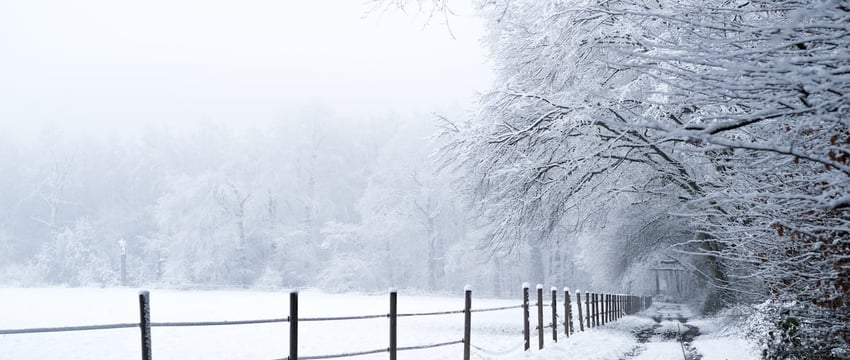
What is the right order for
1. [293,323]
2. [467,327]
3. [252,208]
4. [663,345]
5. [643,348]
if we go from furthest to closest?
[252,208], [663,345], [643,348], [467,327], [293,323]

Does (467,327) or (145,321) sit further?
(467,327)

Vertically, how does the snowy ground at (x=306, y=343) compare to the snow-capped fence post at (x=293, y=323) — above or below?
below

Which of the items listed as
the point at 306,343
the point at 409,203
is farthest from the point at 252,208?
the point at 306,343

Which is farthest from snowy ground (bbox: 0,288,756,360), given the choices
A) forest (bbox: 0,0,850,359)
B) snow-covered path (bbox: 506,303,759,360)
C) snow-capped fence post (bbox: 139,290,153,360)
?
snow-capped fence post (bbox: 139,290,153,360)

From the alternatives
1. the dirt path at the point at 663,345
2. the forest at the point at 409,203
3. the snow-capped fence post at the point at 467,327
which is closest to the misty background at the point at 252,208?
the forest at the point at 409,203

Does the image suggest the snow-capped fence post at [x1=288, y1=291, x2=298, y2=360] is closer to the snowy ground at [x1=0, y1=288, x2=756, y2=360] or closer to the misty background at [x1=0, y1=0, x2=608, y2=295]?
the snowy ground at [x1=0, y1=288, x2=756, y2=360]

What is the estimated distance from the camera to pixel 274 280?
154 ft

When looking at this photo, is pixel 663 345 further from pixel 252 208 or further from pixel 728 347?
pixel 252 208

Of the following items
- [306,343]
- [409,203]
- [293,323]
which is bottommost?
[306,343]

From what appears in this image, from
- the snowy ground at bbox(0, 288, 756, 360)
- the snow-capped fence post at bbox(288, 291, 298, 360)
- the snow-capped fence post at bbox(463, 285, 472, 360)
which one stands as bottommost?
the snowy ground at bbox(0, 288, 756, 360)

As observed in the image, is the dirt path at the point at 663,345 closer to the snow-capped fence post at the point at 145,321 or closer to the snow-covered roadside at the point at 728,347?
the snow-covered roadside at the point at 728,347

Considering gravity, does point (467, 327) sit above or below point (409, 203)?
below

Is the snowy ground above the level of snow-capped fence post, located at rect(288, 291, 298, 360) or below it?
below

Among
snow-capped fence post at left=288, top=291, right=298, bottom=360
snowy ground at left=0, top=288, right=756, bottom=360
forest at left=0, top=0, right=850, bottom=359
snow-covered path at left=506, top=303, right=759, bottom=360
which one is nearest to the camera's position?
snow-capped fence post at left=288, top=291, right=298, bottom=360
